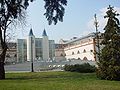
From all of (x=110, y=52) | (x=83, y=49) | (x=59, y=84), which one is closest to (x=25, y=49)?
(x=83, y=49)

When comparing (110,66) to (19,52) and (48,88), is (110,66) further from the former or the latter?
(19,52)

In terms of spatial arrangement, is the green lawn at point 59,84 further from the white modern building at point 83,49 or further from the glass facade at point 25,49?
the glass facade at point 25,49

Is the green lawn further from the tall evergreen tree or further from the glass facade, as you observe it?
the glass facade

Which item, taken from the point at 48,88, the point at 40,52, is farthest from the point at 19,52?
the point at 48,88

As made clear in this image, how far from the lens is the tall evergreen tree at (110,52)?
87.2 ft

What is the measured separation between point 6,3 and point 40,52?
94.5m

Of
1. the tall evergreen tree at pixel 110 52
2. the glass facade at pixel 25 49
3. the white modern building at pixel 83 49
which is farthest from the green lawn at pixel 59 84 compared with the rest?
the glass facade at pixel 25 49

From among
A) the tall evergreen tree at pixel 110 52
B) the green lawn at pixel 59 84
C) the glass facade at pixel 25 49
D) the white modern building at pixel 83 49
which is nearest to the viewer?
the green lawn at pixel 59 84

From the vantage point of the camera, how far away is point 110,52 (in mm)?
27594

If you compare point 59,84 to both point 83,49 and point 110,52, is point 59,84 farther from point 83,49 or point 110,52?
point 83,49

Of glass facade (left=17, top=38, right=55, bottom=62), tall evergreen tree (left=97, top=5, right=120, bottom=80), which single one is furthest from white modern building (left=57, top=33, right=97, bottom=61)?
tall evergreen tree (left=97, top=5, right=120, bottom=80)

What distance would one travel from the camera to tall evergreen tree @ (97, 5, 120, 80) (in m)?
26.6

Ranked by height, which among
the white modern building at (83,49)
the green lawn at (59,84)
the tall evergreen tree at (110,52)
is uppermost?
the white modern building at (83,49)

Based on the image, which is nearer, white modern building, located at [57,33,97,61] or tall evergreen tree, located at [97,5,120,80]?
tall evergreen tree, located at [97,5,120,80]
